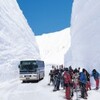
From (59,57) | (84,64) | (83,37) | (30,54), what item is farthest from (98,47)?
(59,57)

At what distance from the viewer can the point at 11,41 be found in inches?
2500

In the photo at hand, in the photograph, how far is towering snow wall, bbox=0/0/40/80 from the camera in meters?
54.2

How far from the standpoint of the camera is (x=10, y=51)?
59.7 meters

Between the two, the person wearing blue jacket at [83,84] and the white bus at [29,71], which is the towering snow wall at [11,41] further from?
the person wearing blue jacket at [83,84]

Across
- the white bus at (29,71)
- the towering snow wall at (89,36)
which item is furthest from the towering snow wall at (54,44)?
the white bus at (29,71)

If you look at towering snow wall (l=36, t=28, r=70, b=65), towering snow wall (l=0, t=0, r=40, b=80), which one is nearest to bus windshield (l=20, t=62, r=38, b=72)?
towering snow wall (l=0, t=0, r=40, b=80)

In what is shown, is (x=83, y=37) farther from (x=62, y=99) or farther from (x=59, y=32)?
(x=59, y=32)

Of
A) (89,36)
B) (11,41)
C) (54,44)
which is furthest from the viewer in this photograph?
(54,44)

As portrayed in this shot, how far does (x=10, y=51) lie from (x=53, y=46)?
115572 mm

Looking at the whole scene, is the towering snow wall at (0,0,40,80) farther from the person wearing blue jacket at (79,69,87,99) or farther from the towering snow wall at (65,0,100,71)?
the person wearing blue jacket at (79,69,87,99)

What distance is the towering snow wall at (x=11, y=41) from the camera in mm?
54250

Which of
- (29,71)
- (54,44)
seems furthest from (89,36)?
(54,44)

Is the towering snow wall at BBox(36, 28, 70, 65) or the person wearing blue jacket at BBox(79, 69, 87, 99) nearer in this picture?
the person wearing blue jacket at BBox(79, 69, 87, 99)

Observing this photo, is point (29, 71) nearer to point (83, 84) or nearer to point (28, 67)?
point (28, 67)
